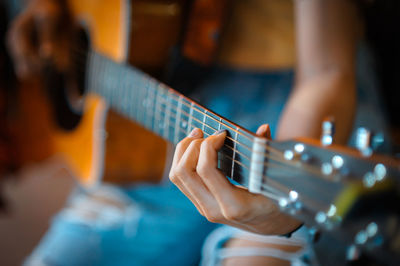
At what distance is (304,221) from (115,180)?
0.64 meters

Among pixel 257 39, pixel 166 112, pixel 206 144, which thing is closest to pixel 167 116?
pixel 166 112

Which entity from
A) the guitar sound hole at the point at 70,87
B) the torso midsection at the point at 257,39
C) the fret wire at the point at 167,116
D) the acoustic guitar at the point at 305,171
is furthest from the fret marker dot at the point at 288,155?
the guitar sound hole at the point at 70,87

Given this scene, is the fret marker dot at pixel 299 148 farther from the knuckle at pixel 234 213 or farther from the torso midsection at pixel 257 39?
the torso midsection at pixel 257 39

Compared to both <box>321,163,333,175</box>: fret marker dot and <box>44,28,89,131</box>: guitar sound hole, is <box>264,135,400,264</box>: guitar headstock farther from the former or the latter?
<box>44,28,89,131</box>: guitar sound hole

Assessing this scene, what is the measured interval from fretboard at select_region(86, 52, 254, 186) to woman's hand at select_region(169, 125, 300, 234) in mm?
11

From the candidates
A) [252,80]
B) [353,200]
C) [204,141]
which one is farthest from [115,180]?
[353,200]

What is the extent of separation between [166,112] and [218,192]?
0.14 meters

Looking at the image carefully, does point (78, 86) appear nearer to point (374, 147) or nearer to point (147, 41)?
point (147, 41)

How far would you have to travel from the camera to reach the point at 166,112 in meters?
0.40

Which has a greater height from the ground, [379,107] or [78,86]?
[379,107]

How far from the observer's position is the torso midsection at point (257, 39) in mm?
645

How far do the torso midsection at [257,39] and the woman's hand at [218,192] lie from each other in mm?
382

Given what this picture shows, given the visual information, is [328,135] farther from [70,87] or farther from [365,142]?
[70,87]

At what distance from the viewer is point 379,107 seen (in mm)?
574
